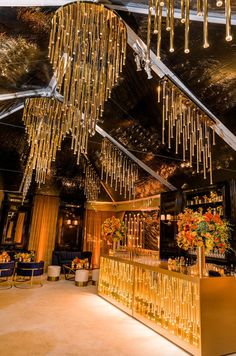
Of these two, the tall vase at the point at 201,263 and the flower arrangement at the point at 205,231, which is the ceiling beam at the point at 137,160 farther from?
the tall vase at the point at 201,263

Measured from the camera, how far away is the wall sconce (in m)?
8.48

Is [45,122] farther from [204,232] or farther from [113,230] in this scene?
[204,232]

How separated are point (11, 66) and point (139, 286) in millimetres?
4820

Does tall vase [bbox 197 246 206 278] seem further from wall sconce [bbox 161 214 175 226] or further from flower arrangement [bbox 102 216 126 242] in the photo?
wall sconce [bbox 161 214 175 226]

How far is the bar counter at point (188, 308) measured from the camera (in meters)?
→ 3.57

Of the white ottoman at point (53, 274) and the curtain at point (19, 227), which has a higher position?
the curtain at point (19, 227)

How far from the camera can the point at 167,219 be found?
28.3 feet

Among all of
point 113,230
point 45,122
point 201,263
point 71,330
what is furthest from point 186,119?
point 71,330

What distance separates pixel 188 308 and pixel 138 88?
406 centimetres

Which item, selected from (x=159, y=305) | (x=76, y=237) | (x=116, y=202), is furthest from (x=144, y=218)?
(x=159, y=305)

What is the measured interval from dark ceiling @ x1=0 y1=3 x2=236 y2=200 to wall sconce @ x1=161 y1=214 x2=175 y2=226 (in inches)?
45.4

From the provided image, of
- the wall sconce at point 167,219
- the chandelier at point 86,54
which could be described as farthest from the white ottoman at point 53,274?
the chandelier at point 86,54

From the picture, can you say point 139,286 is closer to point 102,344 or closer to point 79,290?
point 102,344

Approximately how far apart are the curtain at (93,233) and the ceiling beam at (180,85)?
919 centimetres
